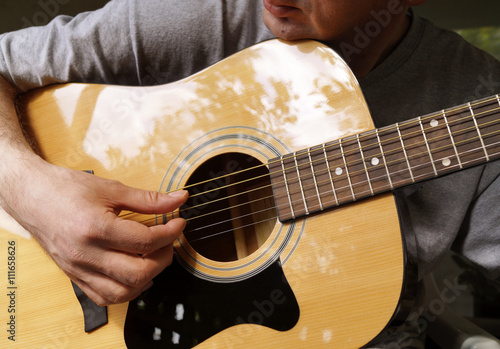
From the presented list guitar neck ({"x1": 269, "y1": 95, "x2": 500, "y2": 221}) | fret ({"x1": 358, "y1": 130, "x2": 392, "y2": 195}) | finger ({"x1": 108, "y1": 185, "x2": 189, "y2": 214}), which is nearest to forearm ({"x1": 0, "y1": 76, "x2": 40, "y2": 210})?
finger ({"x1": 108, "y1": 185, "x2": 189, "y2": 214})

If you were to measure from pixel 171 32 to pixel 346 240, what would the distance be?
629mm

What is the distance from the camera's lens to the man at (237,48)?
32.6 inches

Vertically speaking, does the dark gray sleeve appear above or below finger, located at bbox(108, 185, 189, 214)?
above

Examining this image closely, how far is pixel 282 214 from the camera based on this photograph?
2.48 ft

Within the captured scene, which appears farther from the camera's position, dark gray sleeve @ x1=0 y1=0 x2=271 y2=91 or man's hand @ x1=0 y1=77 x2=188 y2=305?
dark gray sleeve @ x1=0 y1=0 x2=271 y2=91

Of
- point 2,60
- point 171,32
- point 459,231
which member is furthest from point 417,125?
point 2,60
